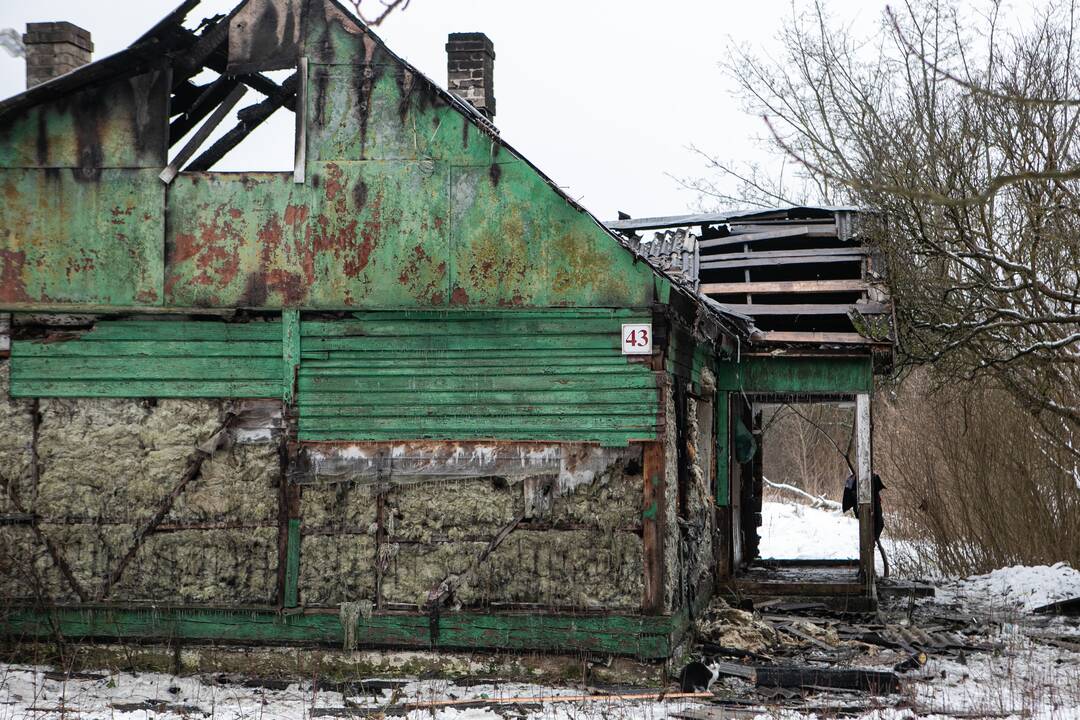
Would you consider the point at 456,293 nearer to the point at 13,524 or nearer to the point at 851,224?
the point at 13,524

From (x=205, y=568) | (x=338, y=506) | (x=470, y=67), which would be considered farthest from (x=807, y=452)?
(x=205, y=568)

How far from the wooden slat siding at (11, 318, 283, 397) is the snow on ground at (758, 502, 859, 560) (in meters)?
13.9

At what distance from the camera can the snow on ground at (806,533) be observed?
78.0 ft

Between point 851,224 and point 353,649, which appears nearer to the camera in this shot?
point 353,649

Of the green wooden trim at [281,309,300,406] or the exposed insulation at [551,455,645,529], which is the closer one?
the exposed insulation at [551,455,645,529]

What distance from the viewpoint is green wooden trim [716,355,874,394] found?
46.8ft

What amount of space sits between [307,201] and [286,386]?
1611mm

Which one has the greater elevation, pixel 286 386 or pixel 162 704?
pixel 286 386

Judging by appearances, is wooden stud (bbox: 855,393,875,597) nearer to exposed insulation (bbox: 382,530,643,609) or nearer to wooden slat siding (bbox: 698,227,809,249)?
wooden slat siding (bbox: 698,227,809,249)

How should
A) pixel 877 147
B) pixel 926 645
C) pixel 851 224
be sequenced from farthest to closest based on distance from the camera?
1. pixel 851 224
2. pixel 877 147
3. pixel 926 645

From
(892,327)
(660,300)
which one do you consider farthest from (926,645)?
(660,300)

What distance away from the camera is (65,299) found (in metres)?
10.2

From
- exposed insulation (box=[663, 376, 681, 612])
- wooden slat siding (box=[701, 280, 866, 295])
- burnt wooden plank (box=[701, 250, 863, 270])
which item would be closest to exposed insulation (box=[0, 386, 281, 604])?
exposed insulation (box=[663, 376, 681, 612])

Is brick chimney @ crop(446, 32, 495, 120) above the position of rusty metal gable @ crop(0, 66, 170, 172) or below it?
above
